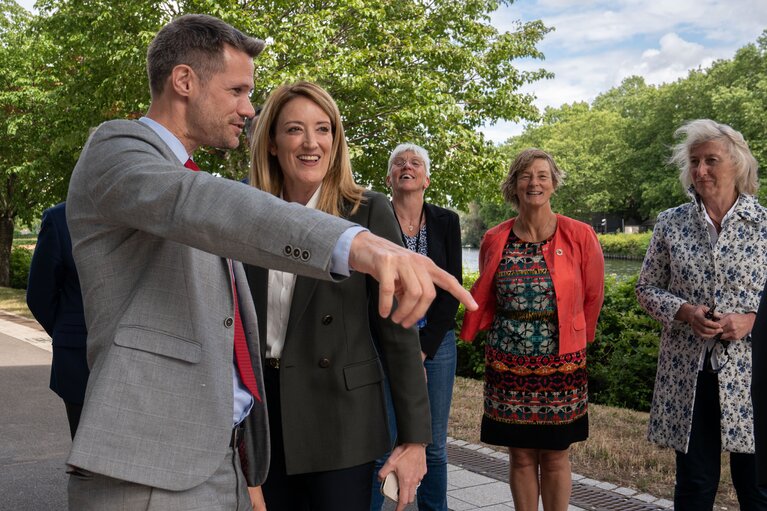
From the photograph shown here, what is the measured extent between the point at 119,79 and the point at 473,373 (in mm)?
10677

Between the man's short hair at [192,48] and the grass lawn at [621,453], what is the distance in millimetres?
4674

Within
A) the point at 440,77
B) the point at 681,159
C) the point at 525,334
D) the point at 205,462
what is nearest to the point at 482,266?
the point at 525,334

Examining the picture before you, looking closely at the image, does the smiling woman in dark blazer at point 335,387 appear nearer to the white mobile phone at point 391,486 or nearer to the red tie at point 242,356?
the white mobile phone at point 391,486

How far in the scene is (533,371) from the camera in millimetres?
4598

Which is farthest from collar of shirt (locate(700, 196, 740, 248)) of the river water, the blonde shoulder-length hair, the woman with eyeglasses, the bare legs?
the river water

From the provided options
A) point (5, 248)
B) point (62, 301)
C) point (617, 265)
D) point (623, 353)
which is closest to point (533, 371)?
point (62, 301)

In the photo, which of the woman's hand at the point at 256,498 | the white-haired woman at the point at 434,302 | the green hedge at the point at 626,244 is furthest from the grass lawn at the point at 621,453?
the green hedge at the point at 626,244

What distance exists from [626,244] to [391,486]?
6263 centimetres

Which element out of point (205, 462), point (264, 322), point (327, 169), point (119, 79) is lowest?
point (205, 462)

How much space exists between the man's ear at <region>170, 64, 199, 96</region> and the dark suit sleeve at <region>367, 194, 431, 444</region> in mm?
868

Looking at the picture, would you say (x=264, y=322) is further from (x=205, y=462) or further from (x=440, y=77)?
(x=440, y=77)

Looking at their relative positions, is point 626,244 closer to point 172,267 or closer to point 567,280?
point 567,280

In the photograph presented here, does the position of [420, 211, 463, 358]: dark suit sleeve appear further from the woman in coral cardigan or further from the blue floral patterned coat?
the blue floral patterned coat

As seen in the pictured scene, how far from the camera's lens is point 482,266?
5023 millimetres
